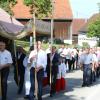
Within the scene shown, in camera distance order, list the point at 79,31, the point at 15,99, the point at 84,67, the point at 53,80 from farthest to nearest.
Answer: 1. the point at 79,31
2. the point at 84,67
3. the point at 53,80
4. the point at 15,99

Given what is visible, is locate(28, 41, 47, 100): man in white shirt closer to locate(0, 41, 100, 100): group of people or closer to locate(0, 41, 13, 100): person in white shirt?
locate(0, 41, 100, 100): group of people

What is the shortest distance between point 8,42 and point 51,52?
7.32 m

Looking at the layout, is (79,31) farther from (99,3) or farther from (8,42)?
(8,42)

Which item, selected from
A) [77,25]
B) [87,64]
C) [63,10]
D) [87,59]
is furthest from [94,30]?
[87,59]

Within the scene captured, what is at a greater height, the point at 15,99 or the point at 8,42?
the point at 8,42

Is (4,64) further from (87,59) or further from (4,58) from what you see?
(87,59)

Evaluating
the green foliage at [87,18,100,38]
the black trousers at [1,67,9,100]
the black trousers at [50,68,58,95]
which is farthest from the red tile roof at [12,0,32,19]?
the black trousers at [1,67,9,100]

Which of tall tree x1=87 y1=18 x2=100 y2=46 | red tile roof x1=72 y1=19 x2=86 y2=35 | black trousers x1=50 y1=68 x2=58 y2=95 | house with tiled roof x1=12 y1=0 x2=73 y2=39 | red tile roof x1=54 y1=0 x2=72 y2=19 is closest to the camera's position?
black trousers x1=50 y1=68 x2=58 y2=95

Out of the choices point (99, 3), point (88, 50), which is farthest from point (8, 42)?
point (99, 3)

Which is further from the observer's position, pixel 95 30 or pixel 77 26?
pixel 77 26

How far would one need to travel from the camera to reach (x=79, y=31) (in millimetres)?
118625

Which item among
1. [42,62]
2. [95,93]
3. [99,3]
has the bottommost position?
[95,93]

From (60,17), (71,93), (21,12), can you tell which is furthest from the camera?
(60,17)

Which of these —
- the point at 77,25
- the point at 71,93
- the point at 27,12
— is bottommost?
the point at 71,93
